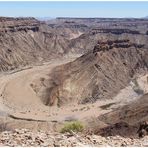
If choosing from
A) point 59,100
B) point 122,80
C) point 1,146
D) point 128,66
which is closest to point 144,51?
point 128,66

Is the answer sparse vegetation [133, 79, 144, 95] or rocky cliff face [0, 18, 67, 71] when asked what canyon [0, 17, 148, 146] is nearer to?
sparse vegetation [133, 79, 144, 95]

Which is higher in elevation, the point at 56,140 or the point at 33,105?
the point at 56,140

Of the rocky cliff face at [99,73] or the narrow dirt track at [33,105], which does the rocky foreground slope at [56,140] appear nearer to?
the narrow dirt track at [33,105]

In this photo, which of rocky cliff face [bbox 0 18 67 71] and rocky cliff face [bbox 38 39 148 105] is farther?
rocky cliff face [bbox 0 18 67 71]

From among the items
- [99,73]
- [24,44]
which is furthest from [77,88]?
[24,44]

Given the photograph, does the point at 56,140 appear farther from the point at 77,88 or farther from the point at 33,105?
the point at 77,88

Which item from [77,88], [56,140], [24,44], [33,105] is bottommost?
[33,105]

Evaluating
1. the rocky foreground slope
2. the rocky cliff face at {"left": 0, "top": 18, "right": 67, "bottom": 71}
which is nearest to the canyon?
the rocky cliff face at {"left": 0, "top": 18, "right": 67, "bottom": 71}

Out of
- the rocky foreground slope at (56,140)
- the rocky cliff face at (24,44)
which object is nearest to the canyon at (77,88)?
the rocky cliff face at (24,44)

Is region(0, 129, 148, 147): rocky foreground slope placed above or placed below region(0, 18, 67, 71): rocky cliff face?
below

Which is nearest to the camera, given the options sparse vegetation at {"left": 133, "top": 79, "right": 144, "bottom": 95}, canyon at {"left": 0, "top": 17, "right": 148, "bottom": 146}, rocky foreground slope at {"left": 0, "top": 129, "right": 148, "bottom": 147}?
rocky foreground slope at {"left": 0, "top": 129, "right": 148, "bottom": 147}
